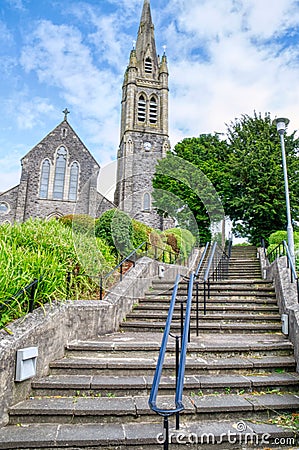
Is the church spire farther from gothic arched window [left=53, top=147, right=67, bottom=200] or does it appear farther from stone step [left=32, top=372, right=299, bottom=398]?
stone step [left=32, top=372, right=299, bottom=398]

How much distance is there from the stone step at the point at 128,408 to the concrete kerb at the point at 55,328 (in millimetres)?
224

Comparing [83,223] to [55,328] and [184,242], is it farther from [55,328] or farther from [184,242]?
[184,242]

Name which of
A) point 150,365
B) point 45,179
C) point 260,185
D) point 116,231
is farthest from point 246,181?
point 150,365

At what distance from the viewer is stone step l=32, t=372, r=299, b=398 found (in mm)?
3205

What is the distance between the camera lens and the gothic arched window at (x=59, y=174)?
22.8 meters

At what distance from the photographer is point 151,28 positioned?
3644cm

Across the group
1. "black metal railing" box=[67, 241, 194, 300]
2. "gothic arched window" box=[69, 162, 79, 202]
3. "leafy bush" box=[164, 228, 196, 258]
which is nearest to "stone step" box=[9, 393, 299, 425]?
"black metal railing" box=[67, 241, 194, 300]

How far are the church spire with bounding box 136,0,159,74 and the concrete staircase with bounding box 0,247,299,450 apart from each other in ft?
112

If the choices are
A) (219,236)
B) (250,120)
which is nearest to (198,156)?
(250,120)

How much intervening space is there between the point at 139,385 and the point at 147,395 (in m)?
0.13

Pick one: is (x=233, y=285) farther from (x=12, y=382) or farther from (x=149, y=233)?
(x=12, y=382)

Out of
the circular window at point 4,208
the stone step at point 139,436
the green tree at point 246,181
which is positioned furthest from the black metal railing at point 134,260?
the circular window at point 4,208

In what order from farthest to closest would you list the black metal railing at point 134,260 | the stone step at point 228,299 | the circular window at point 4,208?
the circular window at point 4,208, the stone step at point 228,299, the black metal railing at point 134,260

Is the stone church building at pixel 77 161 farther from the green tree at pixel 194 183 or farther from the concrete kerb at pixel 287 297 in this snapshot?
the concrete kerb at pixel 287 297
